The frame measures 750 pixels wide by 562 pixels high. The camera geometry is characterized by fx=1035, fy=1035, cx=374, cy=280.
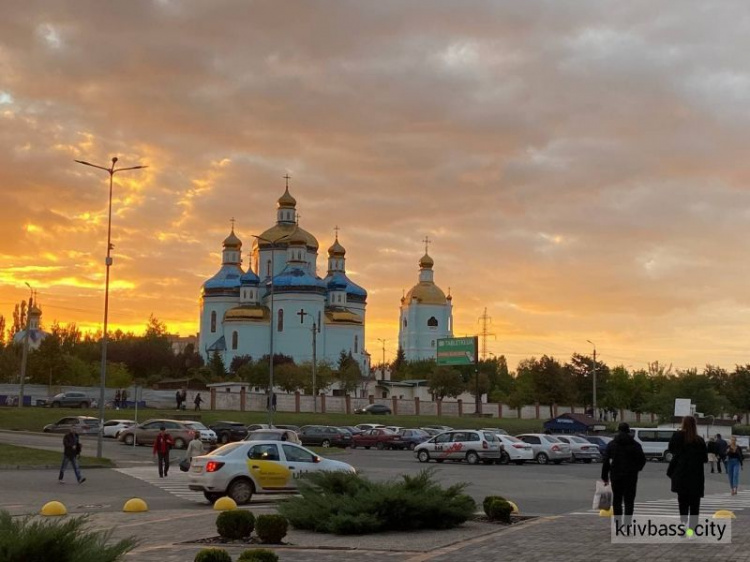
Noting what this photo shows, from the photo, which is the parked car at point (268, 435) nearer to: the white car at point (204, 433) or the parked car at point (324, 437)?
the white car at point (204, 433)

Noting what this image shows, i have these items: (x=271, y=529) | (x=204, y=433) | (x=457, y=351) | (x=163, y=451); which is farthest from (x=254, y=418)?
(x=271, y=529)

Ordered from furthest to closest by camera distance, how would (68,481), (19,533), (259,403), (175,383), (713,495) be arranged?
1. (175,383)
2. (259,403)
3. (68,481)
4. (713,495)
5. (19,533)

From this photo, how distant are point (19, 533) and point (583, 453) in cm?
4222

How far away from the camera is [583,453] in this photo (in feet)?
159

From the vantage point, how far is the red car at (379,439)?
187 feet

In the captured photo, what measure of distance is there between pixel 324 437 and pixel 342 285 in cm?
7321

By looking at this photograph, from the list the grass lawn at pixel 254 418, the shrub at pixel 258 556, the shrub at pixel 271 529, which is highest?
the grass lawn at pixel 254 418

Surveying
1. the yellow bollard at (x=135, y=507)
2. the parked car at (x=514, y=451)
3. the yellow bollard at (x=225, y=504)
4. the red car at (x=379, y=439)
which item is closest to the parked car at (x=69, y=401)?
the red car at (x=379, y=439)

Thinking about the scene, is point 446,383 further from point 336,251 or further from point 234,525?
point 234,525

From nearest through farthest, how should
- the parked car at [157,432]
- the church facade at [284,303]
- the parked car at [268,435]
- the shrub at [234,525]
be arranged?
the shrub at [234,525] < the parked car at [268,435] < the parked car at [157,432] < the church facade at [284,303]

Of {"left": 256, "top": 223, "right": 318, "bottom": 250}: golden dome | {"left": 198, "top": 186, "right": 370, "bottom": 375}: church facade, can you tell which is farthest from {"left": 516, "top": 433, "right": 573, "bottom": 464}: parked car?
{"left": 256, "top": 223, "right": 318, "bottom": 250}: golden dome

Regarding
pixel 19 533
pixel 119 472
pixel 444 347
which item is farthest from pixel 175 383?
pixel 19 533

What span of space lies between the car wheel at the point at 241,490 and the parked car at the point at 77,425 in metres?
36.1

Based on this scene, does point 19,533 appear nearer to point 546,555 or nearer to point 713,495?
point 546,555
